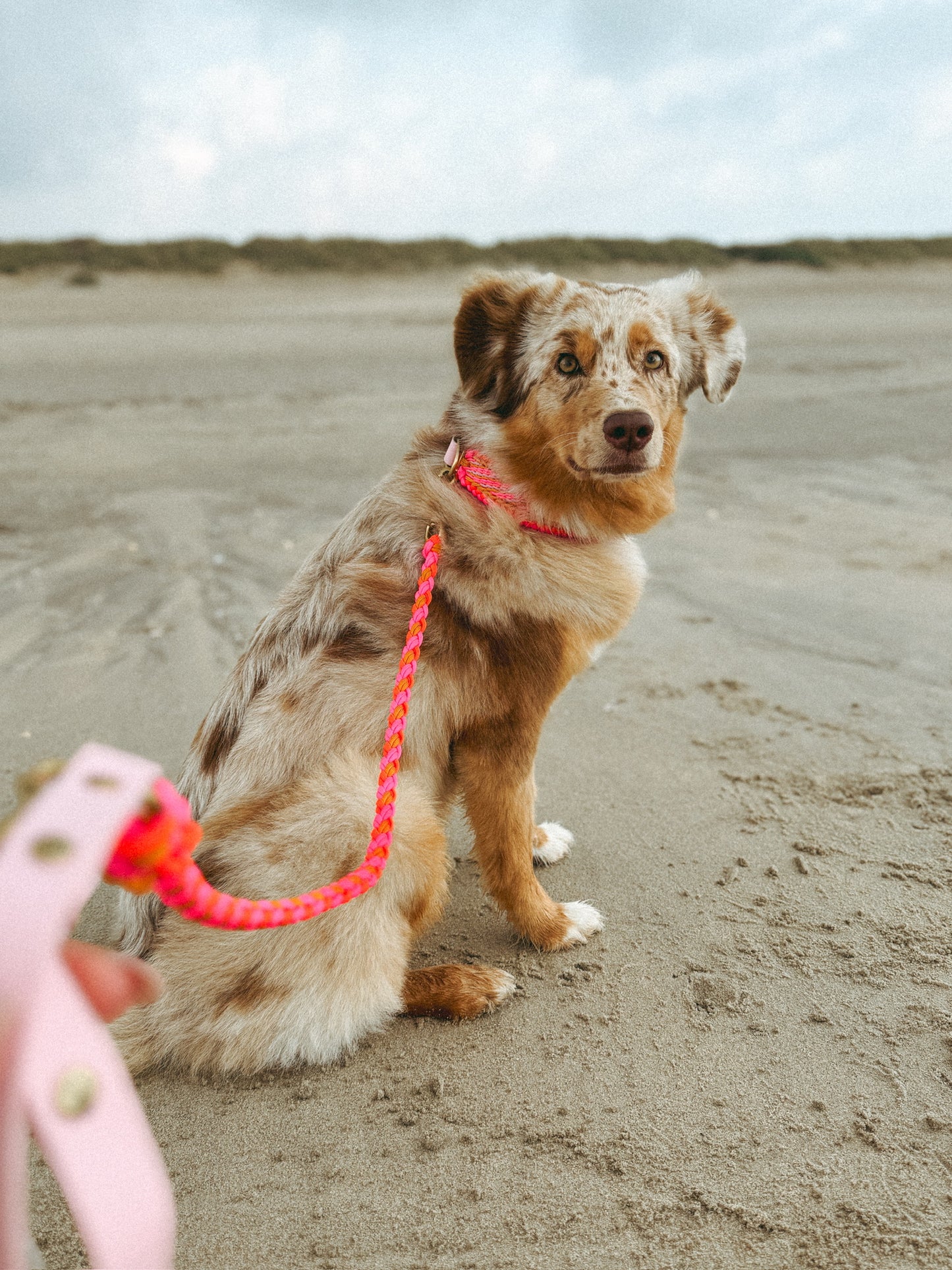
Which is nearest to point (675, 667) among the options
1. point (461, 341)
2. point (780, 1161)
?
point (461, 341)

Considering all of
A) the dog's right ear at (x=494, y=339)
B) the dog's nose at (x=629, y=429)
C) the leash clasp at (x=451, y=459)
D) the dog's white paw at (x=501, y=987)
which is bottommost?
the dog's white paw at (x=501, y=987)

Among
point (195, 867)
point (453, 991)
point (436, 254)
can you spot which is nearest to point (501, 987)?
point (453, 991)

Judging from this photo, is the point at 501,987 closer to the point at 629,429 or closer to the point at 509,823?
the point at 509,823

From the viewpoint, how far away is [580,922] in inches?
108

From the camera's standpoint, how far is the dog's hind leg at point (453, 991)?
242 cm

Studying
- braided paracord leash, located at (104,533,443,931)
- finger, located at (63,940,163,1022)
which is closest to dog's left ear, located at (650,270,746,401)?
braided paracord leash, located at (104,533,443,931)

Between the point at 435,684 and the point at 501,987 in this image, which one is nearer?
the point at 435,684

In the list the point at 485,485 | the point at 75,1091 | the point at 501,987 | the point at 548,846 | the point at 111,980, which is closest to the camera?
the point at 75,1091

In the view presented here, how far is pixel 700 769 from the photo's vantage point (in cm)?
358

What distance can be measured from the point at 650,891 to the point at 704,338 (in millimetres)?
1944

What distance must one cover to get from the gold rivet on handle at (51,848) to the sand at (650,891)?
1.53 meters

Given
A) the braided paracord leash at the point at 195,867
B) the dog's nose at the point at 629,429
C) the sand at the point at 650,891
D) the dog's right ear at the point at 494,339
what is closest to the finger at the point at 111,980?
the braided paracord leash at the point at 195,867

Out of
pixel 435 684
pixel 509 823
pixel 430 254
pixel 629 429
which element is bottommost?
pixel 509 823

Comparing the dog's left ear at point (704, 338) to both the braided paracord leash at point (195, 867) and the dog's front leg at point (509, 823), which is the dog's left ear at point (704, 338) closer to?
the dog's front leg at point (509, 823)
